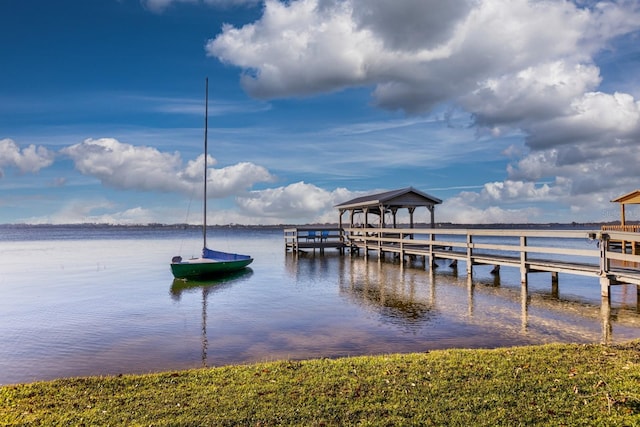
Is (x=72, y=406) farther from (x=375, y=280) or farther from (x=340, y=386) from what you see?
(x=375, y=280)

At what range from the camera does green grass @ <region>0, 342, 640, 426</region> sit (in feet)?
15.4

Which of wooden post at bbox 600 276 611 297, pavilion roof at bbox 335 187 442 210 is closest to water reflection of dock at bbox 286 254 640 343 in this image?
wooden post at bbox 600 276 611 297

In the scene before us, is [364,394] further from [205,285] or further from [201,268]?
[201,268]

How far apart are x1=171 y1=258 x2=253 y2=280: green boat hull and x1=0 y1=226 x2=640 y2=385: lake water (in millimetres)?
680

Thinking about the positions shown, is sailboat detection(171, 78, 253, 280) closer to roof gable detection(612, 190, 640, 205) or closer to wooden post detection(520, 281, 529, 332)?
wooden post detection(520, 281, 529, 332)

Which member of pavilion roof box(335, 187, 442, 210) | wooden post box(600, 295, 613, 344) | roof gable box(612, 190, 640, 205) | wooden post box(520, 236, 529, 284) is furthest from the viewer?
pavilion roof box(335, 187, 442, 210)

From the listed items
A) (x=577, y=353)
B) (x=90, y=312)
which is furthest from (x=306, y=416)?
(x=90, y=312)

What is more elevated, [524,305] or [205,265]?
[205,265]

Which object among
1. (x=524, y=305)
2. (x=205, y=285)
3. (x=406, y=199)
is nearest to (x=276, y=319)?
(x=524, y=305)

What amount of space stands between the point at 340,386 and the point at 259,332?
5111mm

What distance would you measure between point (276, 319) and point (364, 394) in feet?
22.5

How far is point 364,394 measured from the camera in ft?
17.3

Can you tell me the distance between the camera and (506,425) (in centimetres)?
445

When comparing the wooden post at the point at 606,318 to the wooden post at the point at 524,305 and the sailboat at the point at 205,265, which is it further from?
the sailboat at the point at 205,265
